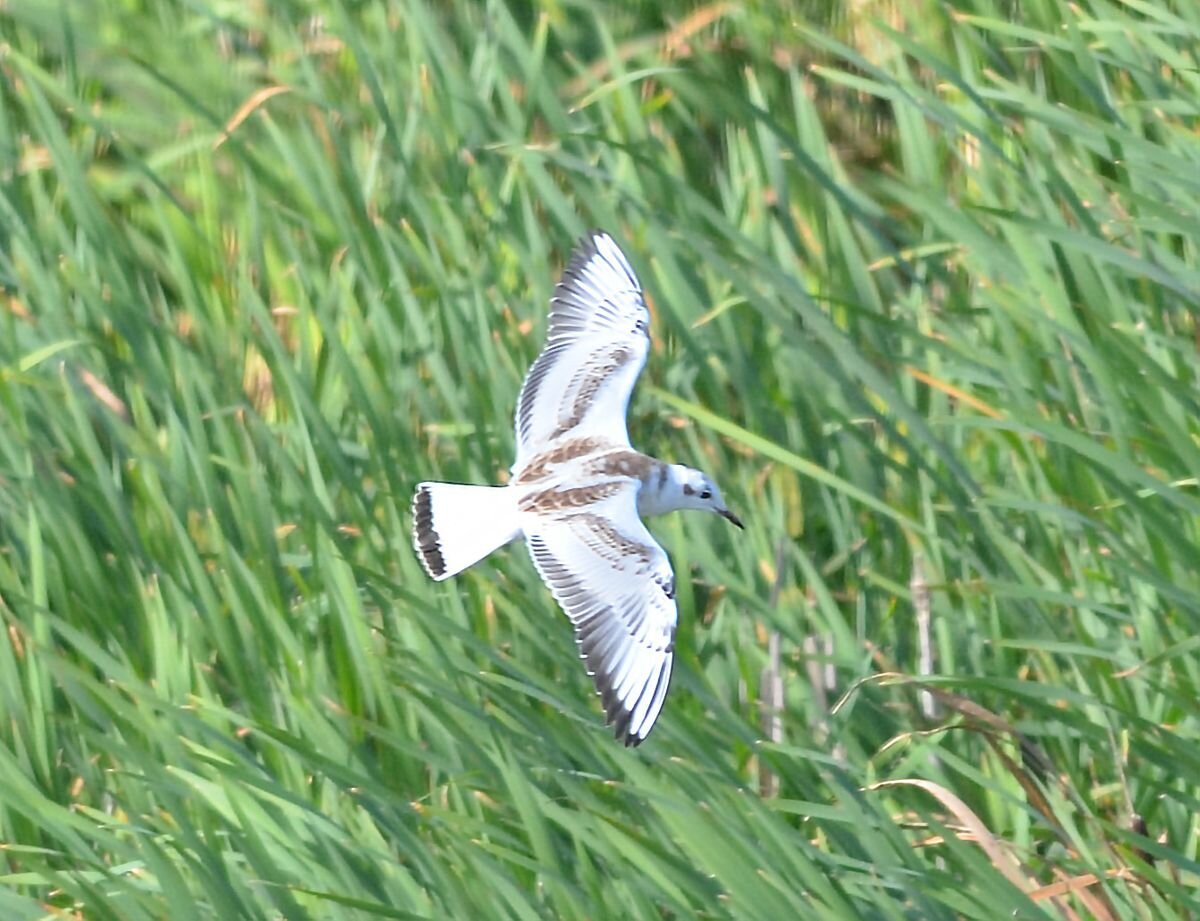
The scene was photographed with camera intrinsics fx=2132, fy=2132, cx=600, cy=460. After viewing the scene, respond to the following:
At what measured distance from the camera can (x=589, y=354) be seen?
3514mm

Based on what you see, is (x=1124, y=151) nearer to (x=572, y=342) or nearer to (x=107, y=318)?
(x=572, y=342)

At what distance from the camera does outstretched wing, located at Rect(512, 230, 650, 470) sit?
3.49 m

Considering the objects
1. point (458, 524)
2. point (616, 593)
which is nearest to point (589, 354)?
point (458, 524)

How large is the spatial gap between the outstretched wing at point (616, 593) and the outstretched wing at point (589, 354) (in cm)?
24

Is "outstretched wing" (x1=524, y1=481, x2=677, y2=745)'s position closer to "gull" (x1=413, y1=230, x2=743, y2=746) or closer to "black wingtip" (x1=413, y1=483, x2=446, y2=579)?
"gull" (x1=413, y1=230, x2=743, y2=746)

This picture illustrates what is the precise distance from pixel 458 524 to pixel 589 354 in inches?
19.8

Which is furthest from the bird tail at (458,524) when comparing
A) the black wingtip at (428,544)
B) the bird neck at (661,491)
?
the bird neck at (661,491)

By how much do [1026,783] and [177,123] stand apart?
2544mm

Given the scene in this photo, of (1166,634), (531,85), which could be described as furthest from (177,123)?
(1166,634)

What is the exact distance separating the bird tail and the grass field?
5 cm

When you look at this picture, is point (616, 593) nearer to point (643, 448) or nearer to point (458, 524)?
point (458, 524)

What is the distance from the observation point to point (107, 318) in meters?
3.54

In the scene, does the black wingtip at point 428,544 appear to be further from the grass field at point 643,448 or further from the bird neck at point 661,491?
the bird neck at point 661,491

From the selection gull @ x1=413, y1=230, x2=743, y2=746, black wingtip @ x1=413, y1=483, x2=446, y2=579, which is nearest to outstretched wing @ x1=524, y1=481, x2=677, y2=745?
gull @ x1=413, y1=230, x2=743, y2=746
